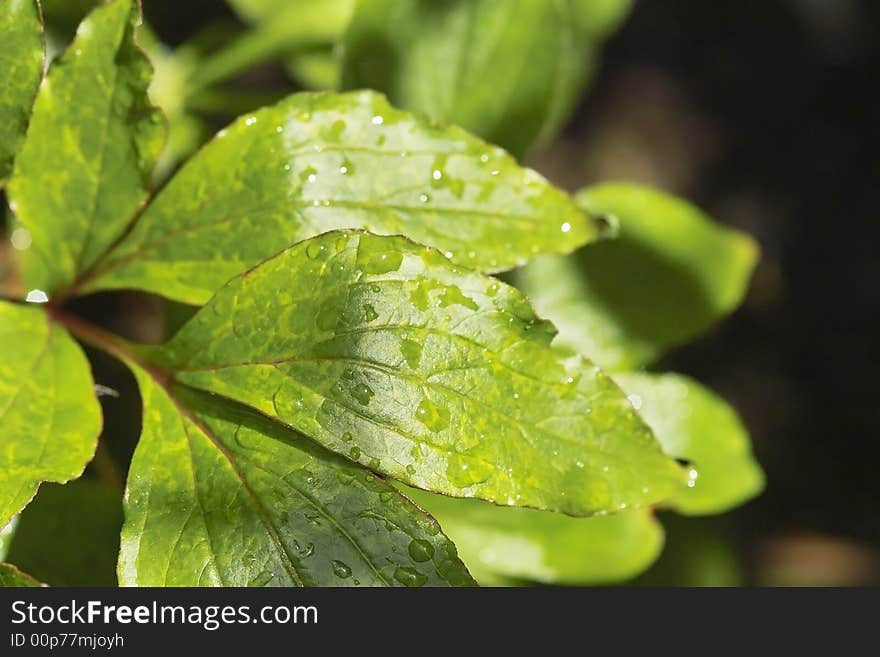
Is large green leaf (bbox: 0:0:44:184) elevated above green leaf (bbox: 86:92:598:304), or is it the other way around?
large green leaf (bbox: 0:0:44:184)

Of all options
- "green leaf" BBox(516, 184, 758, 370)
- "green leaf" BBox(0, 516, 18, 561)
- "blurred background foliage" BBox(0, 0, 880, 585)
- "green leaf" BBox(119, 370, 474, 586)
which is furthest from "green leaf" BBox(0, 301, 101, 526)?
"blurred background foliage" BBox(0, 0, 880, 585)

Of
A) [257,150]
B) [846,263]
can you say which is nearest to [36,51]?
[257,150]

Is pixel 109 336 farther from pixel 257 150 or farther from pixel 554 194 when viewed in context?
pixel 554 194

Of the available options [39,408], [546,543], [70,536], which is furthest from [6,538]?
[546,543]

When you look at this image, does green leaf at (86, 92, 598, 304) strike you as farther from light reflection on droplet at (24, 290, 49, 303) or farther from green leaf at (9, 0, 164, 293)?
light reflection on droplet at (24, 290, 49, 303)

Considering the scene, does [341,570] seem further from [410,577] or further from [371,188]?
[371,188]

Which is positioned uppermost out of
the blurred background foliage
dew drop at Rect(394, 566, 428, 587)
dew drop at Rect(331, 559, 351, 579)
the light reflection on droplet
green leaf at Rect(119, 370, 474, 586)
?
the blurred background foliage

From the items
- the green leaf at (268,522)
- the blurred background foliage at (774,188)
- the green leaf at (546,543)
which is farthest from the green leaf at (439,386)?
the blurred background foliage at (774,188)
